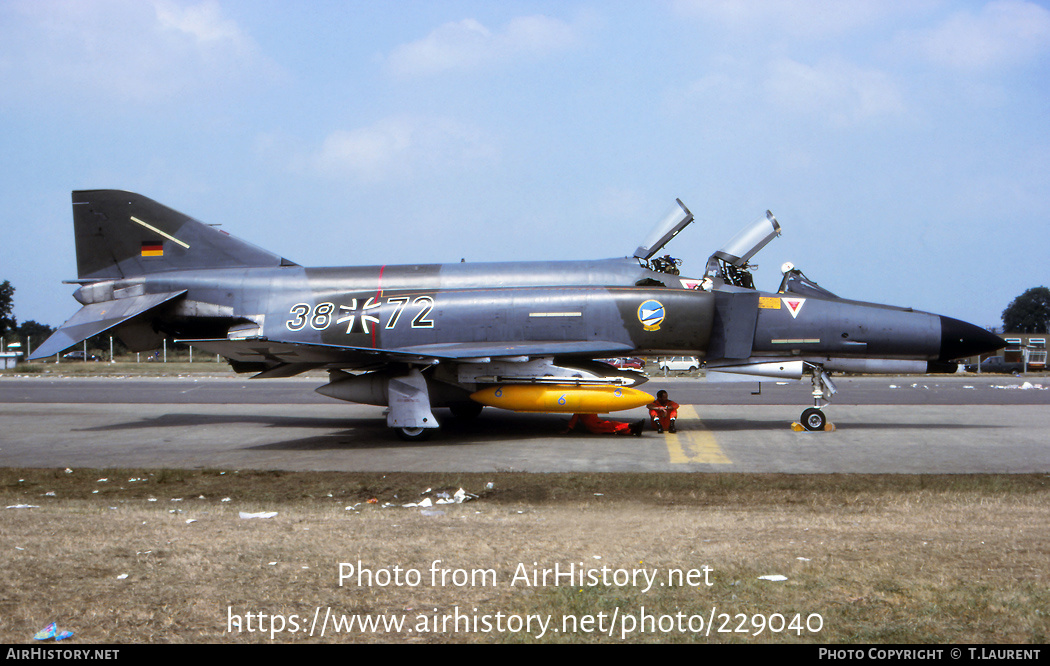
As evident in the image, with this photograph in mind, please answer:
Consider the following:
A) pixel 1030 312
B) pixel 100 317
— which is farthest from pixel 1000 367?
pixel 1030 312

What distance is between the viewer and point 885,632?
3.96 metres

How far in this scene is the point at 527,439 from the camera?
14.0m

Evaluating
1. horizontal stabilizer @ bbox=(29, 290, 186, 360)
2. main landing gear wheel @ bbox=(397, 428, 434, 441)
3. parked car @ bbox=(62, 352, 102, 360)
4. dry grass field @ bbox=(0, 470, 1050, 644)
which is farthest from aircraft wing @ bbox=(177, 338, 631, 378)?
parked car @ bbox=(62, 352, 102, 360)

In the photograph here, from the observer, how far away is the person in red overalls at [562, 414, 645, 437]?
14352 mm

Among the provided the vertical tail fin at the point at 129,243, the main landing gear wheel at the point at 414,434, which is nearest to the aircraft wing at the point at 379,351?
the main landing gear wheel at the point at 414,434

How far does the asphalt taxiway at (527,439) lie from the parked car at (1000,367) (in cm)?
3131

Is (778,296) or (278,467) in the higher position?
(778,296)

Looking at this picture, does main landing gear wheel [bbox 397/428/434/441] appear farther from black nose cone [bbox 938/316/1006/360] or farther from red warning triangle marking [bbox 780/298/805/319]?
black nose cone [bbox 938/316/1006/360]

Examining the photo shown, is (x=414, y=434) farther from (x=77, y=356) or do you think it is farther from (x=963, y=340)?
(x=77, y=356)

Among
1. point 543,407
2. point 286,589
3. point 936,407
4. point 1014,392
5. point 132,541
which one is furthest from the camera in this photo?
point 1014,392

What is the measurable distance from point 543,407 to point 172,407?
1205cm
